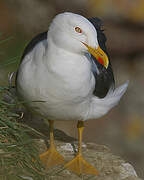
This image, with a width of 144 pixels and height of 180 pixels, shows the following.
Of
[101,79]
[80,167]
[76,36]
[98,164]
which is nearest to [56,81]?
[76,36]

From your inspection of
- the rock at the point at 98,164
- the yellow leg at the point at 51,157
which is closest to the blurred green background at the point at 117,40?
the rock at the point at 98,164

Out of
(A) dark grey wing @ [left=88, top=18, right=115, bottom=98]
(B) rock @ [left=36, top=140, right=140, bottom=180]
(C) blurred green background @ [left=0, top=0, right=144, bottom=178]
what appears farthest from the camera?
(C) blurred green background @ [left=0, top=0, right=144, bottom=178]

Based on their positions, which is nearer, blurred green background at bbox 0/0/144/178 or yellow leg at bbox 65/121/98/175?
yellow leg at bbox 65/121/98/175

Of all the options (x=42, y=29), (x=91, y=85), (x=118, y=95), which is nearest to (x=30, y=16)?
(x=42, y=29)

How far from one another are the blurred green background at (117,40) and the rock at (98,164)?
14.3 ft

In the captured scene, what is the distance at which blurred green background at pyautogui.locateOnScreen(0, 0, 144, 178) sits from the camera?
33.8ft

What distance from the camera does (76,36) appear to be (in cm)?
439

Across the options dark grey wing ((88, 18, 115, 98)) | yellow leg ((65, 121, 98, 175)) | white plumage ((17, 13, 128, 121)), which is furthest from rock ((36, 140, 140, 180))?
dark grey wing ((88, 18, 115, 98))

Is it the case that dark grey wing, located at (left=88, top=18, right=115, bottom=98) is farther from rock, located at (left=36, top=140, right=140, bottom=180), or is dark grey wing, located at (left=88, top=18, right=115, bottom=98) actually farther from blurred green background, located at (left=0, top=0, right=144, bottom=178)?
blurred green background, located at (left=0, top=0, right=144, bottom=178)

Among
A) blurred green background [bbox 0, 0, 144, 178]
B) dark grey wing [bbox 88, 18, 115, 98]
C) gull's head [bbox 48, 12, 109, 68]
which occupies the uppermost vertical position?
gull's head [bbox 48, 12, 109, 68]

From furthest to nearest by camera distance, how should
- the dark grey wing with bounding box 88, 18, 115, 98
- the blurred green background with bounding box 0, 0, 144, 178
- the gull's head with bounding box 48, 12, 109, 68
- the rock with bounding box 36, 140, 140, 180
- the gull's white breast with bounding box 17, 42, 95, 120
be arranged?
the blurred green background with bounding box 0, 0, 144, 178 < the dark grey wing with bounding box 88, 18, 115, 98 < the rock with bounding box 36, 140, 140, 180 < the gull's white breast with bounding box 17, 42, 95, 120 < the gull's head with bounding box 48, 12, 109, 68

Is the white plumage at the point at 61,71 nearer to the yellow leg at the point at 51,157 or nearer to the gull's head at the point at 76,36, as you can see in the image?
the gull's head at the point at 76,36

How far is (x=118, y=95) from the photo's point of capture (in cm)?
561

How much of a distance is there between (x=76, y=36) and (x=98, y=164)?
157 centimetres
